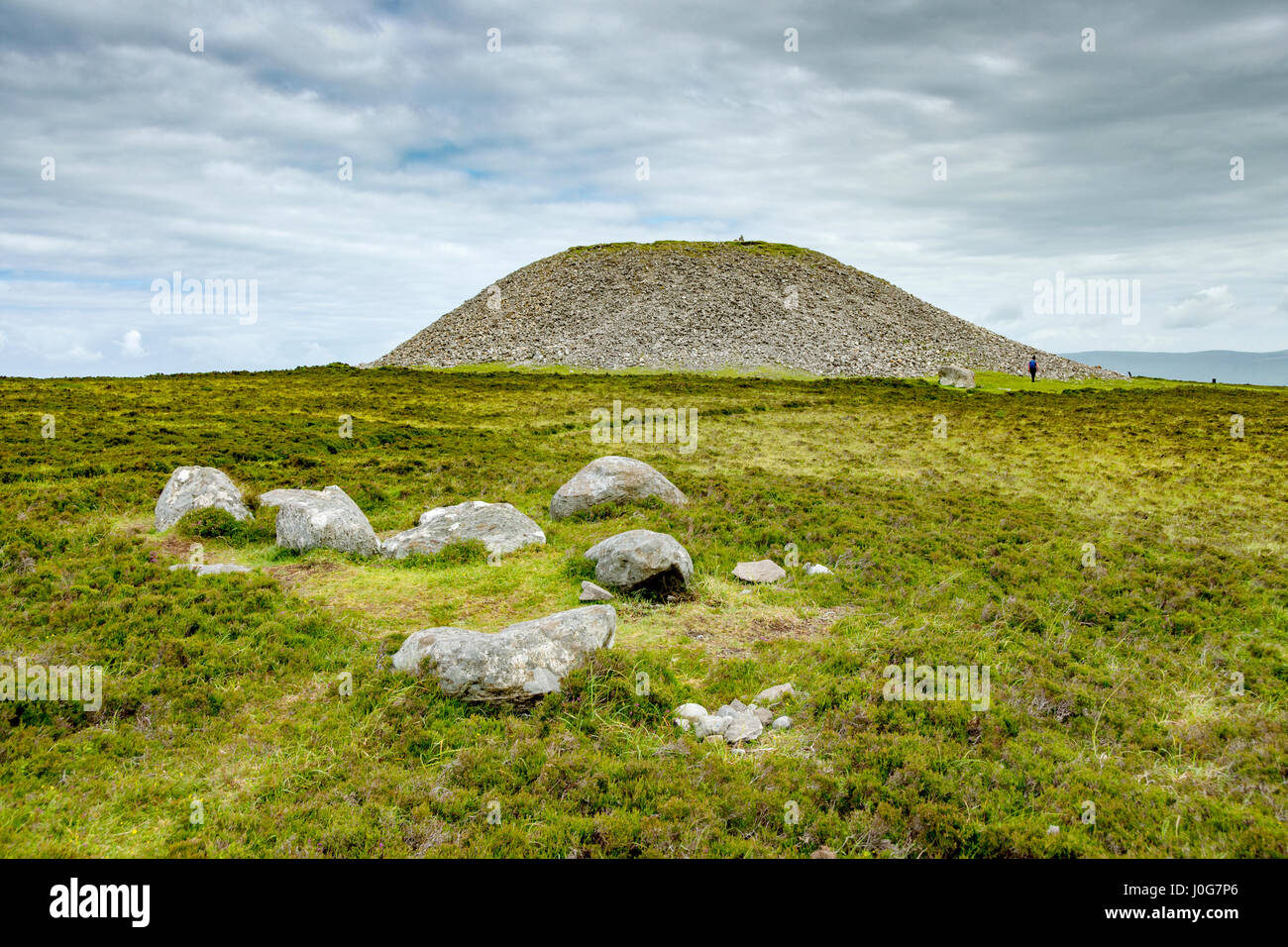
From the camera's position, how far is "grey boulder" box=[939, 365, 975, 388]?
6775 cm

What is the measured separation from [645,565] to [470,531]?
5.92m

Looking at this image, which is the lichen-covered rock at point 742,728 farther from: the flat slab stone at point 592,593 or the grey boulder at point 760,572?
the grey boulder at point 760,572

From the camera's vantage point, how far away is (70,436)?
3125cm

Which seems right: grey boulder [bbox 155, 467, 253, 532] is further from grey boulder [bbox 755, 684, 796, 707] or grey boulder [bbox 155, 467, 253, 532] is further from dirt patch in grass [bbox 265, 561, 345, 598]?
grey boulder [bbox 755, 684, 796, 707]

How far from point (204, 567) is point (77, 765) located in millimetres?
7156

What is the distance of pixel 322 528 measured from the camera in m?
18.4

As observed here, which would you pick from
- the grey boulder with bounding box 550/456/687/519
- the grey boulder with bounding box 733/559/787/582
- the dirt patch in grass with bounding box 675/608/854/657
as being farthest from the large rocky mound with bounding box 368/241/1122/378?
the dirt patch in grass with bounding box 675/608/854/657

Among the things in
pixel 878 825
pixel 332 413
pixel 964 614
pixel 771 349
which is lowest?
pixel 878 825

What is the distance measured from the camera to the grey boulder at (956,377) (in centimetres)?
6775

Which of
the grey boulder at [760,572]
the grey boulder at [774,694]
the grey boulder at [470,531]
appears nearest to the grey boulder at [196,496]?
the grey boulder at [470,531]

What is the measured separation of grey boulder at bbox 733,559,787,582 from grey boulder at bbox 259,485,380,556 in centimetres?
944
